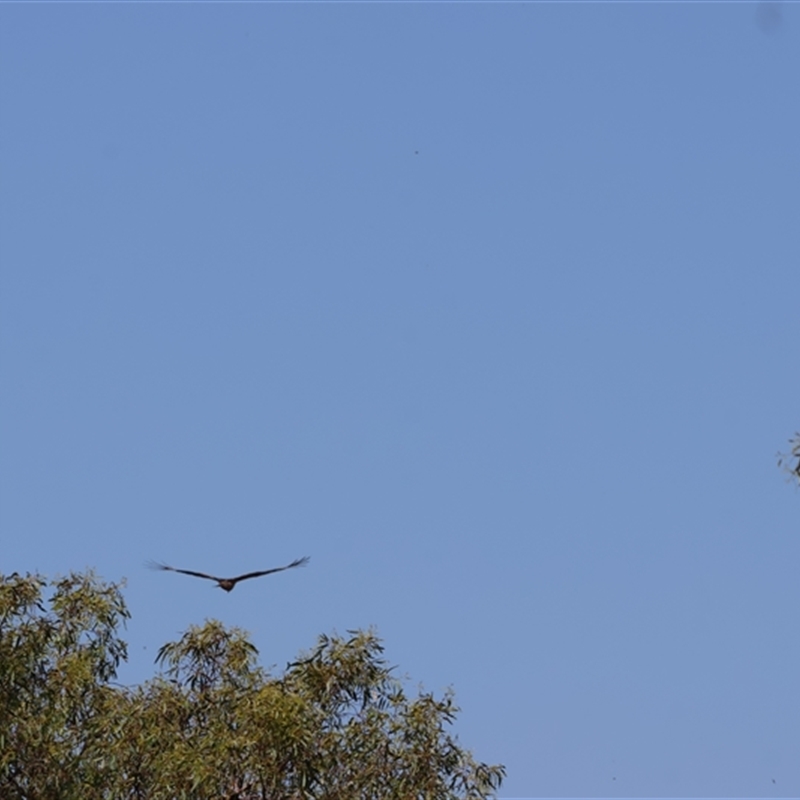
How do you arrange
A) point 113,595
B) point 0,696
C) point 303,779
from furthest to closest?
point 113,595 < point 303,779 < point 0,696

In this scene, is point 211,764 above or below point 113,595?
below

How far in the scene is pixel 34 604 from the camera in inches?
1057

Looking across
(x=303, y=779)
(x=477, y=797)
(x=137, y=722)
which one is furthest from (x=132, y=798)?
(x=477, y=797)

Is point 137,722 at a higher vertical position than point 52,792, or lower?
higher

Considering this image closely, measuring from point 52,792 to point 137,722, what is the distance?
2.68 m

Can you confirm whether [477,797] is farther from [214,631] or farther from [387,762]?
[214,631]

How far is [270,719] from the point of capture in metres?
26.9

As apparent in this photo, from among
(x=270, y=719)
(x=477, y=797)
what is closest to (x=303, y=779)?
(x=270, y=719)

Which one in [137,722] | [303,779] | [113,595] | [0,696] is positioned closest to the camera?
[0,696]

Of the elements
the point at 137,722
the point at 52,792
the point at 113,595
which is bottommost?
the point at 52,792

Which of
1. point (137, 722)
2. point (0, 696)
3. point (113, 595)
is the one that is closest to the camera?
point (0, 696)

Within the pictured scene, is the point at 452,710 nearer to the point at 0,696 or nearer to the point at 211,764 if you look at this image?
the point at 211,764

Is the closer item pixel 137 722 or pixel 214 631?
pixel 137 722

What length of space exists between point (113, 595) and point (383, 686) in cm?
492
